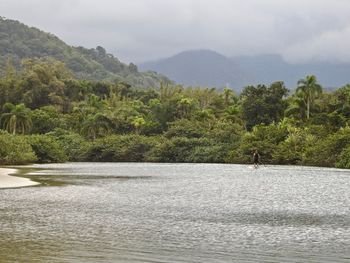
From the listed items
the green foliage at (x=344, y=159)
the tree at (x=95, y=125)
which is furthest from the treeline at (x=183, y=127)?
the green foliage at (x=344, y=159)

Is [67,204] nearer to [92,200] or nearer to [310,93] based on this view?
[92,200]

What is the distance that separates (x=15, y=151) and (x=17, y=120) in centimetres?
2711

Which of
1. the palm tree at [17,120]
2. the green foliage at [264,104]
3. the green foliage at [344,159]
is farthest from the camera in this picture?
the palm tree at [17,120]

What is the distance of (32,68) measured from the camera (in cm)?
12638

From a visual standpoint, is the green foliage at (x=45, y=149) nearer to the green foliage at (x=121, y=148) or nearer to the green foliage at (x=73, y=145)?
the green foliage at (x=121, y=148)

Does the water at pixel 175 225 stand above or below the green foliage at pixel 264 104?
below

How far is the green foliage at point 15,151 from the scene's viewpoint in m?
68.4

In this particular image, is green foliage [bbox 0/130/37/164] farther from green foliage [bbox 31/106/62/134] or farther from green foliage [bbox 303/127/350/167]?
green foliage [bbox 303/127/350/167]

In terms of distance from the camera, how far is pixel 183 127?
89.9 m

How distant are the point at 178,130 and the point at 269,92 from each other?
15.7 m

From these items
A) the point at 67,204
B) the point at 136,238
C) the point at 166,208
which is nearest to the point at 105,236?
the point at 136,238

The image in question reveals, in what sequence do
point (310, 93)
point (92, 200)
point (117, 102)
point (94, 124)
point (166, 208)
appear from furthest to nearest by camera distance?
point (117, 102) → point (94, 124) → point (310, 93) → point (92, 200) → point (166, 208)

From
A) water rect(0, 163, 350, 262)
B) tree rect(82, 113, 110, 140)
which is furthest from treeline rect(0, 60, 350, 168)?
water rect(0, 163, 350, 262)

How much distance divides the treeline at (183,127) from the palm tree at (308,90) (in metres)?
0.15
